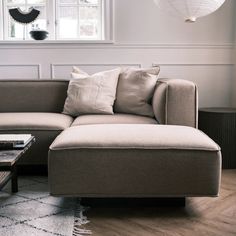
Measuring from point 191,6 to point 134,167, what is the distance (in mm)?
1323

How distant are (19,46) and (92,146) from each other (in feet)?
6.53

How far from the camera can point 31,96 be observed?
10.2 ft

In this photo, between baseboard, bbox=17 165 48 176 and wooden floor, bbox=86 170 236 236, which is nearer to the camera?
wooden floor, bbox=86 170 236 236

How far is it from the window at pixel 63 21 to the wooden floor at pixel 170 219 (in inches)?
80.4

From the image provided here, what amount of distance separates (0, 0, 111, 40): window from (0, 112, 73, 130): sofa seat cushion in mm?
1230

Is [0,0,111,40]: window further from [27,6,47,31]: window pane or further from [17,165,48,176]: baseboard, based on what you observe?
[17,165,48,176]: baseboard

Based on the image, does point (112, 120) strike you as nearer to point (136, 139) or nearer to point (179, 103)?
point (179, 103)

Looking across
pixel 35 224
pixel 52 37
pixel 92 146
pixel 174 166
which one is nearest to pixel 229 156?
pixel 174 166

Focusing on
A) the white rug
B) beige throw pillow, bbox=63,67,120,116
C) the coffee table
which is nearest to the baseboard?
the white rug

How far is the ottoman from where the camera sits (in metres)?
1.88

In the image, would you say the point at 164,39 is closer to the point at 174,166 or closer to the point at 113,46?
the point at 113,46

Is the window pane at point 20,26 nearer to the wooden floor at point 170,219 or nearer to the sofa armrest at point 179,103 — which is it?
the sofa armrest at point 179,103

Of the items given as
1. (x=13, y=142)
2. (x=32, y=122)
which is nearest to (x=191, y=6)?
(x=32, y=122)

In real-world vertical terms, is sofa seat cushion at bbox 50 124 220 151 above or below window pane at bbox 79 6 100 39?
below
